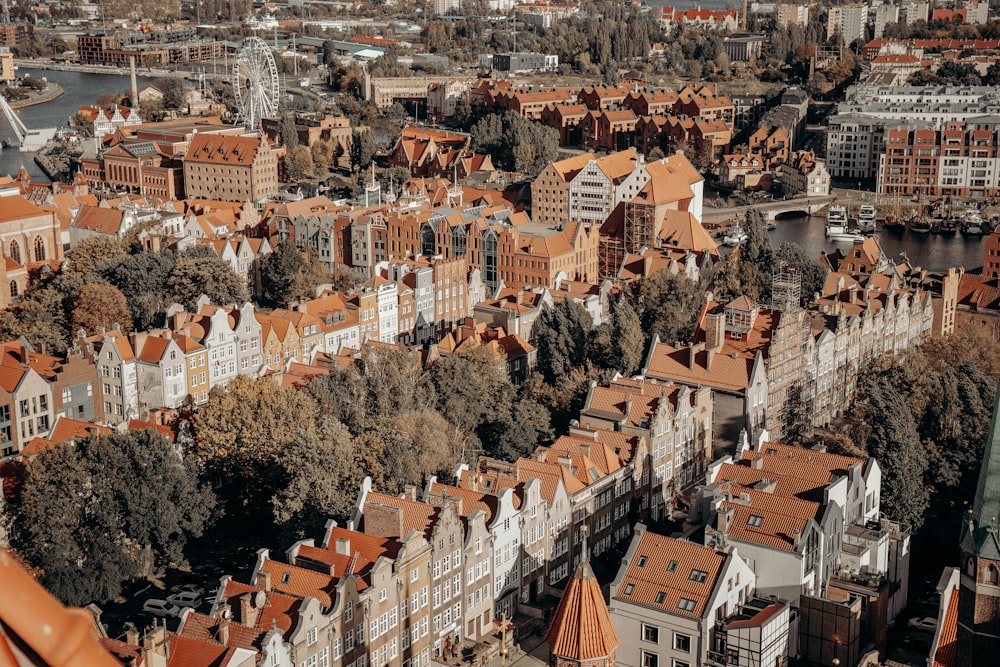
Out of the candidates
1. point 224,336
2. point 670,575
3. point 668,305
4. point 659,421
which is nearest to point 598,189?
point 668,305

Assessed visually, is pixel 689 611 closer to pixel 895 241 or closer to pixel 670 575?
pixel 670 575

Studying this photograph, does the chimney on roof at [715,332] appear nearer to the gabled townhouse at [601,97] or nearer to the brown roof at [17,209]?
the brown roof at [17,209]

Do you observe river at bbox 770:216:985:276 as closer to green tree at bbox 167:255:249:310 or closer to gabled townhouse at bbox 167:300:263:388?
green tree at bbox 167:255:249:310

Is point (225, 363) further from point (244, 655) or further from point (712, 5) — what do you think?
point (712, 5)

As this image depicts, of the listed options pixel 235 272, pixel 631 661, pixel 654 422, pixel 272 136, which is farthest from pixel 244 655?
pixel 272 136

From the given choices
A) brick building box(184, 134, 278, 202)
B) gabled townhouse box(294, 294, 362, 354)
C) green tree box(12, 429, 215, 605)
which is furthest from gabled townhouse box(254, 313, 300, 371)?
brick building box(184, 134, 278, 202)

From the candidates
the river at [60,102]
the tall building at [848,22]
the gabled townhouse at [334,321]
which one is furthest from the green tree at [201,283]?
the tall building at [848,22]
